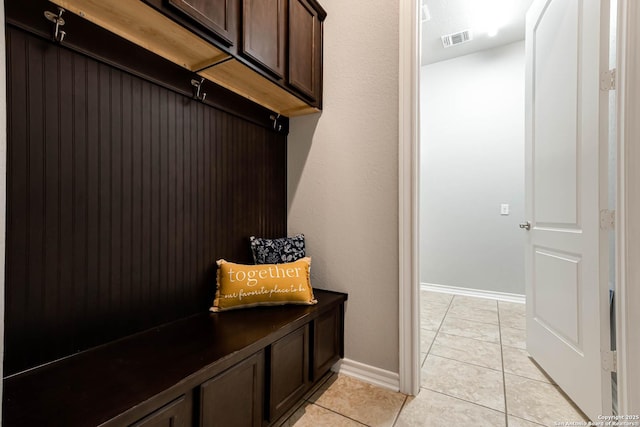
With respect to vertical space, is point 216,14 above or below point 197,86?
above

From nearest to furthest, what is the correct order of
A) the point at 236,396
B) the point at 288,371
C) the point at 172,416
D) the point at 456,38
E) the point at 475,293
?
the point at 172,416
the point at 236,396
the point at 288,371
the point at 456,38
the point at 475,293

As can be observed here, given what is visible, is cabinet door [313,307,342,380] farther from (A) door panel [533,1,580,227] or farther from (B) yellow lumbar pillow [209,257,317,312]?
(A) door panel [533,1,580,227]

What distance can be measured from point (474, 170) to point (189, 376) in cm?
348

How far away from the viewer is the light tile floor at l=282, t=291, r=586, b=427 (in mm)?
1343

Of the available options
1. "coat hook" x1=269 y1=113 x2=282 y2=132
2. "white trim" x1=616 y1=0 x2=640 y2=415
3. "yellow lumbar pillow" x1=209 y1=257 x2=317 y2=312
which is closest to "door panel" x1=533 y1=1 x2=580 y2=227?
"white trim" x1=616 y1=0 x2=640 y2=415

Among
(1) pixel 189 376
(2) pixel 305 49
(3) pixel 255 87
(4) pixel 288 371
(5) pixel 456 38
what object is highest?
(5) pixel 456 38

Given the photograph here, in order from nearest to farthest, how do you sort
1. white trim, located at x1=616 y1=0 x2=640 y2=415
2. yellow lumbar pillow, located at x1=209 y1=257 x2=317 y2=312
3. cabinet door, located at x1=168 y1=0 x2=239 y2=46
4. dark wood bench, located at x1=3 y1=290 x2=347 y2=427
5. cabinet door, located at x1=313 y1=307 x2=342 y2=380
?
dark wood bench, located at x1=3 y1=290 x2=347 y2=427, cabinet door, located at x1=168 y1=0 x2=239 y2=46, white trim, located at x1=616 y1=0 x2=640 y2=415, yellow lumbar pillow, located at x1=209 y1=257 x2=317 y2=312, cabinet door, located at x1=313 y1=307 x2=342 y2=380

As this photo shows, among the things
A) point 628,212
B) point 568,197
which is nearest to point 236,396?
point 628,212

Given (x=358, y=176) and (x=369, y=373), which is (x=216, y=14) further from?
(x=369, y=373)

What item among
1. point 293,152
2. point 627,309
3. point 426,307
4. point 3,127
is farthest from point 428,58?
point 3,127

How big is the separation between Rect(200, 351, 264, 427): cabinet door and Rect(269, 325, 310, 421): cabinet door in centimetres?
6

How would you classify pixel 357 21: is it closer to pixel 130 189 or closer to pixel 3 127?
pixel 130 189

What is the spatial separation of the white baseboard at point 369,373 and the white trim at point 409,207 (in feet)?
0.15

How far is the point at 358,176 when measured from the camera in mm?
1723
